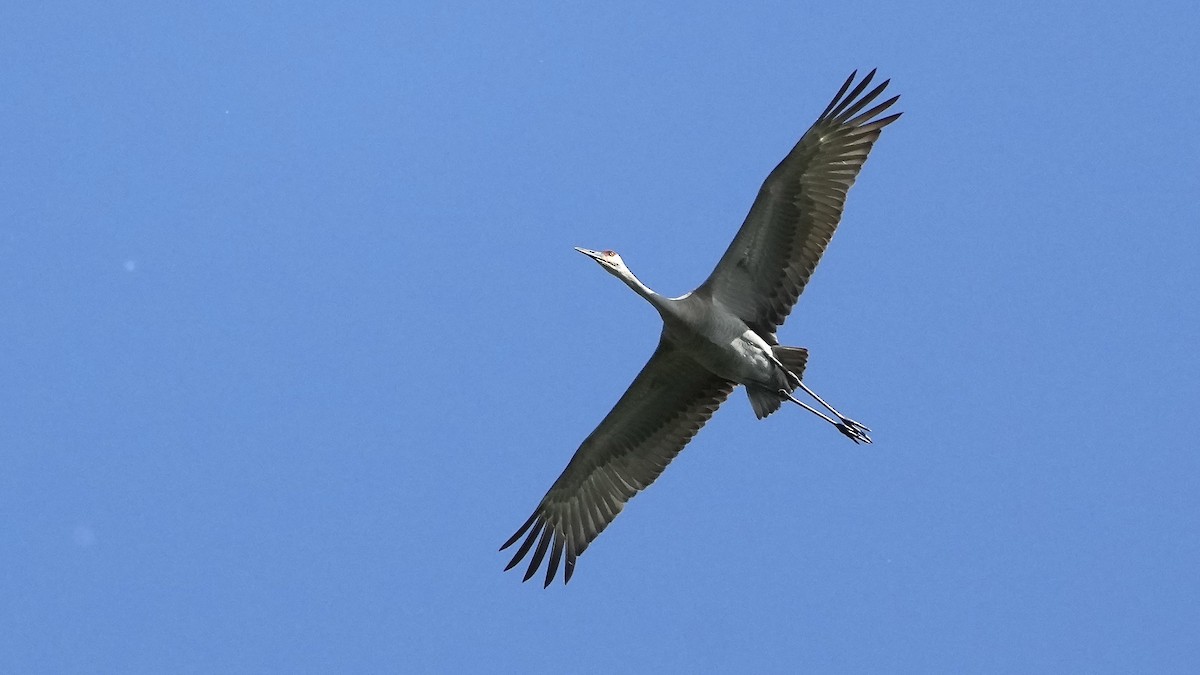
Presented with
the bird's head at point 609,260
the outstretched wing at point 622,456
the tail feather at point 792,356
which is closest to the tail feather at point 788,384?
the tail feather at point 792,356

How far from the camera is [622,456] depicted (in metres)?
19.9

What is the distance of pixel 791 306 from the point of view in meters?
18.9

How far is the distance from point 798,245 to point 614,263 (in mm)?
1929

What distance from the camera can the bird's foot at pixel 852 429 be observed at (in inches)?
762

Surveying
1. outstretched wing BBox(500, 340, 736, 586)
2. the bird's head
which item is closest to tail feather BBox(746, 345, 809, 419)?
outstretched wing BBox(500, 340, 736, 586)

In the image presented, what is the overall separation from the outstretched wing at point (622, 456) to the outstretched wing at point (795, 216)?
3.27 feet

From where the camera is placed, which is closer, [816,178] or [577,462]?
[816,178]

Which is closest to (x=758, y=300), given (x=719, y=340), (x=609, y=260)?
(x=719, y=340)

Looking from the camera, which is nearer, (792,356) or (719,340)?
(719,340)

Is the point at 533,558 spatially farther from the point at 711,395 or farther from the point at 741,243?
the point at 741,243

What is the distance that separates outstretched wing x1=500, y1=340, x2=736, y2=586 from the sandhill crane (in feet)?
0.05

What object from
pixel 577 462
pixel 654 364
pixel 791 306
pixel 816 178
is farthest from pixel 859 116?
pixel 577 462

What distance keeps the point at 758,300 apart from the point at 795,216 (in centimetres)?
99

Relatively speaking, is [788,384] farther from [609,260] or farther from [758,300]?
[609,260]
